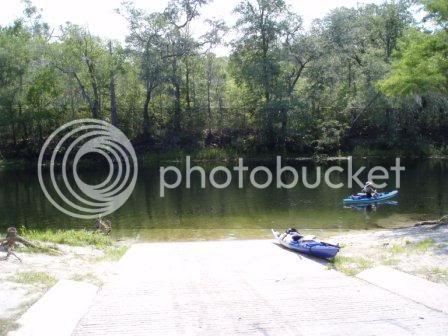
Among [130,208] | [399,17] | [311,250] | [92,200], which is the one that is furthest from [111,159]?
[311,250]

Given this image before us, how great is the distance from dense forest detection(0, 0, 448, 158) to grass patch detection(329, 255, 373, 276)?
37288 mm

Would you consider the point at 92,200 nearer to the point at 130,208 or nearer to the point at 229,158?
the point at 130,208

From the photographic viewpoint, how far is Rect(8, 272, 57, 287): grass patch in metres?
9.23

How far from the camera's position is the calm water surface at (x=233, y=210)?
21.6m

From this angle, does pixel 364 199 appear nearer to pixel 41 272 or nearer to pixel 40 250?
pixel 40 250

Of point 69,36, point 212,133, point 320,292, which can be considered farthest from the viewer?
point 212,133

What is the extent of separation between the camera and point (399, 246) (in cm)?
1328

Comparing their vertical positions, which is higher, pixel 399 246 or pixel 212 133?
pixel 212 133

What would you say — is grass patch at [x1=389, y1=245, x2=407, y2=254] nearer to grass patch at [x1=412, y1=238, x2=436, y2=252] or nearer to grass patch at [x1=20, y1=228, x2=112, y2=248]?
grass patch at [x1=412, y1=238, x2=436, y2=252]

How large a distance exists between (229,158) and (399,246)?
1538 inches

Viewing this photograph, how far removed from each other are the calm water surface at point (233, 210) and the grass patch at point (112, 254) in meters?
4.27

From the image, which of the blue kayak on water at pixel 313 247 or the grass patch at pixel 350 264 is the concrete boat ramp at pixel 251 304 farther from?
the blue kayak on water at pixel 313 247

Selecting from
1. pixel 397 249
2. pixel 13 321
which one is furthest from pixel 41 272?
pixel 397 249

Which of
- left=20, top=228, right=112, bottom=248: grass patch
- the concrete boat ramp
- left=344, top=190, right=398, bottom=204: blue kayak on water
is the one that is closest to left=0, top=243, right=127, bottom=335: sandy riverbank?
the concrete boat ramp
